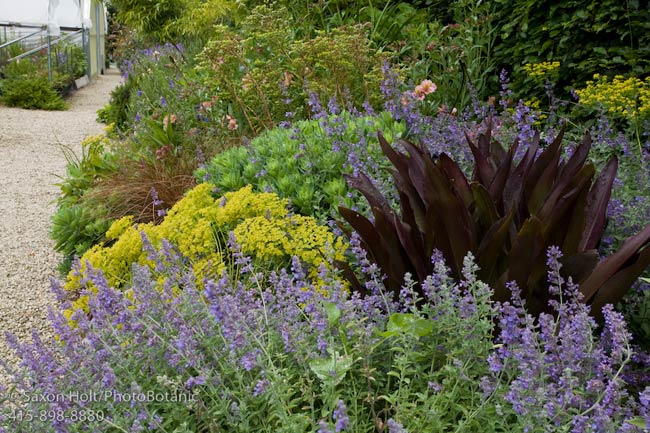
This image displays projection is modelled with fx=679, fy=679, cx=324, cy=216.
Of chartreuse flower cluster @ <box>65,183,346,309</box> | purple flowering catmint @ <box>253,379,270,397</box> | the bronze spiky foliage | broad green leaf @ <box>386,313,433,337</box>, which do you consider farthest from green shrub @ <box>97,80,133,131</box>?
purple flowering catmint @ <box>253,379,270,397</box>

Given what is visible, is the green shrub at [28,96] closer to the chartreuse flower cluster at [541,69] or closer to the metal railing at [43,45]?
the metal railing at [43,45]

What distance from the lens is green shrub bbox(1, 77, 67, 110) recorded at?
1319cm

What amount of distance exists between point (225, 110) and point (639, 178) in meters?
3.45

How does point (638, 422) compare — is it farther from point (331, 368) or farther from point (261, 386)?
point (261, 386)

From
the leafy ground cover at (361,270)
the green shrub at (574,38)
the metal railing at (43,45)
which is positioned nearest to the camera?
the leafy ground cover at (361,270)

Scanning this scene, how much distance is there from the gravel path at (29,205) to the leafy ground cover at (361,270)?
0.38 meters

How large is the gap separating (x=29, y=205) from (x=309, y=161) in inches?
150

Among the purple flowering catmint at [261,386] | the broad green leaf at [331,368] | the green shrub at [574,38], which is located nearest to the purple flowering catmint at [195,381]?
the purple flowering catmint at [261,386]

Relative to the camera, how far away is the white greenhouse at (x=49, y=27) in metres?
15.5

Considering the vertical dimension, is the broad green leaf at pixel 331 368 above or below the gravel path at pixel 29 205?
above

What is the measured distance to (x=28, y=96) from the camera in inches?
522

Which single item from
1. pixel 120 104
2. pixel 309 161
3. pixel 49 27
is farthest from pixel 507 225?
pixel 49 27

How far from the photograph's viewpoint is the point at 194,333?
5.75 ft

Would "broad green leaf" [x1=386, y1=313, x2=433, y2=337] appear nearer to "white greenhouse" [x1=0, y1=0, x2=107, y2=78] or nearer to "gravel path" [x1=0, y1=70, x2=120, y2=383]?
"gravel path" [x1=0, y1=70, x2=120, y2=383]
